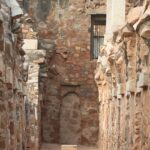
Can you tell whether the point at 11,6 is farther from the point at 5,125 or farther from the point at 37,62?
the point at 37,62

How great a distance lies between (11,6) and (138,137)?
3173 millimetres

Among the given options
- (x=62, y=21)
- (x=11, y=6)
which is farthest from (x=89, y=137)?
(x=11, y=6)

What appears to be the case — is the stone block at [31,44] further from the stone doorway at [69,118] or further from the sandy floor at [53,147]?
the sandy floor at [53,147]

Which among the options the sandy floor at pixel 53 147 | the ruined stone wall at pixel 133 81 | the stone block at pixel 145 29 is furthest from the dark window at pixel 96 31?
the stone block at pixel 145 29

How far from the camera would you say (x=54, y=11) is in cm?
2595

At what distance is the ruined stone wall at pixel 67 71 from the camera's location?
24.9 metres

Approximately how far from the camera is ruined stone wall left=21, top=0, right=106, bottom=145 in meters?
24.9

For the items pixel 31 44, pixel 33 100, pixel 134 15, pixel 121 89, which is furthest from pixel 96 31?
pixel 134 15

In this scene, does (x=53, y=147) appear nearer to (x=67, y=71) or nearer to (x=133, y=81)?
(x=67, y=71)

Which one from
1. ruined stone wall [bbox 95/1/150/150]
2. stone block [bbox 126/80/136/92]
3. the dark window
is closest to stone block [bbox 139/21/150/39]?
ruined stone wall [bbox 95/1/150/150]

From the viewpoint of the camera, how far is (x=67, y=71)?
25.4 m

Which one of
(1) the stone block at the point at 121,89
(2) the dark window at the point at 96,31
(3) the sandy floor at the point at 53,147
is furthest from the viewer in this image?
(2) the dark window at the point at 96,31

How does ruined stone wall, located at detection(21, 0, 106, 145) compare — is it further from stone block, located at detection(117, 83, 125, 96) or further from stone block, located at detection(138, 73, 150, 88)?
stone block, located at detection(138, 73, 150, 88)

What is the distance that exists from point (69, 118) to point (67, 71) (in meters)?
2.12
